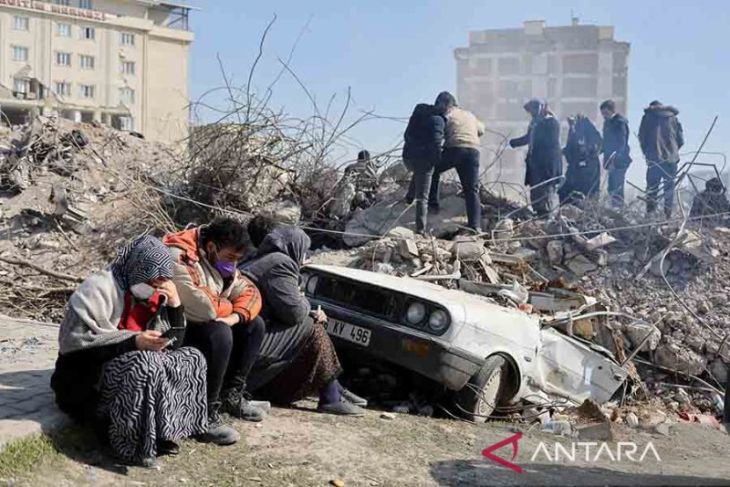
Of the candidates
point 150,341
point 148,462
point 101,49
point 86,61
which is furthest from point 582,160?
point 86,61

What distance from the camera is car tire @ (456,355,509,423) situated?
17.9 ft

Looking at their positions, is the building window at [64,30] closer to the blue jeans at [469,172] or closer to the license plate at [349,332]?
the blue jeans at [469,172]

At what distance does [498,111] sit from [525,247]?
16257mm

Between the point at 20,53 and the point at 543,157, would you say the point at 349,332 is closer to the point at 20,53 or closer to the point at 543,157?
the point at 543,157

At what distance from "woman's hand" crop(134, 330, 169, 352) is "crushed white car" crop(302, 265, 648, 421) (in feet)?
6.24

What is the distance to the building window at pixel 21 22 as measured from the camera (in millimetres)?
60750

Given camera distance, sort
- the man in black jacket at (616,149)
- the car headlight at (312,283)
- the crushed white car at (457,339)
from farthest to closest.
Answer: the man in black jacket at (616,149)
the car headlight at (312,283)
the crushed white car at (457,339)

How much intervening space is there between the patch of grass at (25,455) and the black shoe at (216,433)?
31.3 inches

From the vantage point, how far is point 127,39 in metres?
66.1

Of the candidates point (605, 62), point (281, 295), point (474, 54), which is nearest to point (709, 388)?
point (281, 295)

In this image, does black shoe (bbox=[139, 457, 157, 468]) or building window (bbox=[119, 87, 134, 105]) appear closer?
black shoe (bbox=[139, 457, 157, 468])

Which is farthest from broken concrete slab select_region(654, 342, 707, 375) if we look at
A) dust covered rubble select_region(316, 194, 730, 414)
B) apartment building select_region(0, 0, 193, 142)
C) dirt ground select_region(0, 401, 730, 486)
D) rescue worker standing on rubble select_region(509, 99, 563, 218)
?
apartment building select_region(0, 0, 193, 142)

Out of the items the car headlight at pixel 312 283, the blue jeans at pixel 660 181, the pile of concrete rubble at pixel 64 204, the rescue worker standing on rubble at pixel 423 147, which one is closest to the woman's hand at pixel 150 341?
the car headlight at pixel 312 283

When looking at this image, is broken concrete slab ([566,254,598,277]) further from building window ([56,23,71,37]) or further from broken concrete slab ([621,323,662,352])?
building window ([56,23,71,37])
